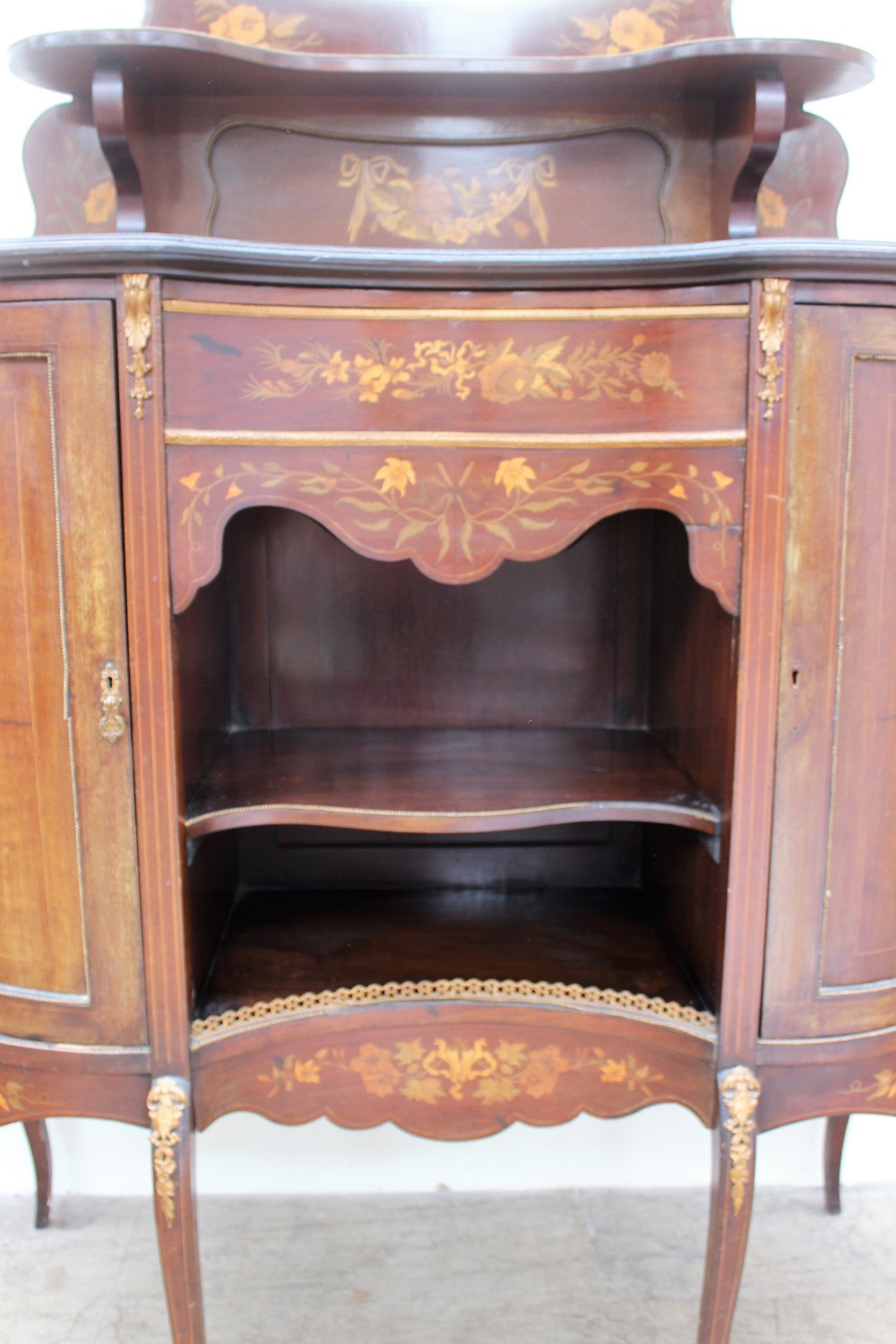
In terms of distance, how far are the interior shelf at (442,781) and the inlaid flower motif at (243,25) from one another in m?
1.02

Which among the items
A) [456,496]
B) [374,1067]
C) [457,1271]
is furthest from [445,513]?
[457,1271]

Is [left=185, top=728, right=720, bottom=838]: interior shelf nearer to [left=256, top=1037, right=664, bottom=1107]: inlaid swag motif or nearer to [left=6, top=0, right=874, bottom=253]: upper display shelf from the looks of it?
[left=256, top=1037, right=664, bottom=1107]: inlaid swag motif

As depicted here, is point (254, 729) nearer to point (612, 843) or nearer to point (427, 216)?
point (612, 843)

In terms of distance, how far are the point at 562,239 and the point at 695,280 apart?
16.3 inches

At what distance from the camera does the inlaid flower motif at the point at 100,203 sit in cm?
152

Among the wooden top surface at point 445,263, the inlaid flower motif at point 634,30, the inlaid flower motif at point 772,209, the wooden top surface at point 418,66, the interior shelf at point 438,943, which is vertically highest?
the inlaid flower motif at point 634,30

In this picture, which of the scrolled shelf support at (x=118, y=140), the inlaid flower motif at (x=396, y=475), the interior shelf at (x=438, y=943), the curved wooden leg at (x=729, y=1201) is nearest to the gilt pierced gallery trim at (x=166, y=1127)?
the interior shelf at (x=438, y=943)

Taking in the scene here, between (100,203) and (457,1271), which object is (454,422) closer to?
(100,203)

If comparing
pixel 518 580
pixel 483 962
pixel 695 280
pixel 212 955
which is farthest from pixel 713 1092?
pixel 695 280

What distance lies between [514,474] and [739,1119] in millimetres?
824

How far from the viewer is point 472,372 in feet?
4.08

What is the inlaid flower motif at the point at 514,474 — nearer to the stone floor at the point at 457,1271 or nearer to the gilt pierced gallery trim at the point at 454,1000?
the gilt pierced gallery trim at the point at 454,1000

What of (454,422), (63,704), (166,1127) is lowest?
(166,1127)

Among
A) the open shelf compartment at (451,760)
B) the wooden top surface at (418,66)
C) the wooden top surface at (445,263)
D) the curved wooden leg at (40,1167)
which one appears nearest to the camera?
the wooden top surface at (445,263)
